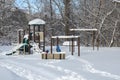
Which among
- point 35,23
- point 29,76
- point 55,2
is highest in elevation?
point 55,2

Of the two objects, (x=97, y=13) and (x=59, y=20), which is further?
(x=59, y=20)

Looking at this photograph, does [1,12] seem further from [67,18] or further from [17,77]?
[17,77]

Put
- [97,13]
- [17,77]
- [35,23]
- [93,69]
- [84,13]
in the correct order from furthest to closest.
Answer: [84,13]
[97,13]
[35,23]
[93,69]
[17,77]

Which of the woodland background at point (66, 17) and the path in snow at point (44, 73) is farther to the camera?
the woodland background at point (66, 17)

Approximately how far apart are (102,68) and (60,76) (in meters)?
1.82

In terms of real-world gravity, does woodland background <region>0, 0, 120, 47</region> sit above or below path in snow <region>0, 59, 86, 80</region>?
above

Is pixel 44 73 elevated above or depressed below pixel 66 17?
below

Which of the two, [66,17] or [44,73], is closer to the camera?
[44,73]

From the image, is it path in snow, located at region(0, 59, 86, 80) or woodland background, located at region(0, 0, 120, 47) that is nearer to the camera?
path in snow, located at region(0, 59, 86, 80)

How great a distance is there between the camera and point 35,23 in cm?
1895

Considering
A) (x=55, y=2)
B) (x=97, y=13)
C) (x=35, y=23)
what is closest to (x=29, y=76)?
(x=35, y=23)

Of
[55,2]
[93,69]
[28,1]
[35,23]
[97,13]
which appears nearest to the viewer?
[93,69]

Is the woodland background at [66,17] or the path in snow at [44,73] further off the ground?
the woodland background at [66,17]

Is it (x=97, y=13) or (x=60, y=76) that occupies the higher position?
(x=97, y=13)
